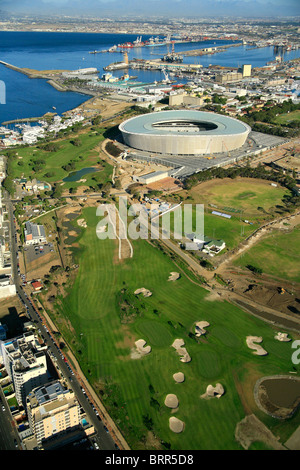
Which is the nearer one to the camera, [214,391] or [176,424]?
[176,424]

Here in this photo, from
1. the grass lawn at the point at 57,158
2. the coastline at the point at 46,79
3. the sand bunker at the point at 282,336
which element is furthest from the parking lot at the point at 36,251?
the coastline at the point at 46,79

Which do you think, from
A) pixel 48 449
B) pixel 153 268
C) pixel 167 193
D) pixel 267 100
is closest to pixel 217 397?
pixel 48 449

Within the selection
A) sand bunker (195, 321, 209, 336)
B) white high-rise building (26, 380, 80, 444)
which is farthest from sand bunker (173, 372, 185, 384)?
white high-rise building (26, 380, 80, 444)

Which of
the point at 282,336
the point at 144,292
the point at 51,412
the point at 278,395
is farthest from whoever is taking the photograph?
the point at 144,292

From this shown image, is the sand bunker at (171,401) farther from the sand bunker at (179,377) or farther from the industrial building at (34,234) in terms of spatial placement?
the industrial building at (34,234)

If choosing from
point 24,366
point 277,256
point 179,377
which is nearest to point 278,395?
point 179,377

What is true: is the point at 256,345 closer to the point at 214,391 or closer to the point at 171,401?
the point at 214,391
